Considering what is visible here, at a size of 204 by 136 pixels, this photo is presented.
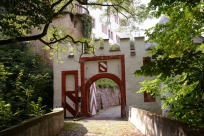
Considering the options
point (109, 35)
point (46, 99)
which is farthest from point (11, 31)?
point (109, 35)

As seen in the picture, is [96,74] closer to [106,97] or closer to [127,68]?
[127,68]

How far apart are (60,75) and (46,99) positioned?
1961 millimetres

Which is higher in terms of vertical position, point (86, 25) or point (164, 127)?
point (86, 25)

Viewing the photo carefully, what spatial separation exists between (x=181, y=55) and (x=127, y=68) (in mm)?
10090

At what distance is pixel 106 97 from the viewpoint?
938 inches

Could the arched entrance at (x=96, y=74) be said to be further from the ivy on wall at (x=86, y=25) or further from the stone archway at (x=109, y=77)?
the ivy on wall at (x=86, y=25)

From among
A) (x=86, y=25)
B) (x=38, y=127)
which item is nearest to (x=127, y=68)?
(x=86, y=25)

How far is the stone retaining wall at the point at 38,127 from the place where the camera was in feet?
13.7

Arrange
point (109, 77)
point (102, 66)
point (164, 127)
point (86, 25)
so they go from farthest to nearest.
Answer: point (86, 25), point (102, 66), point (109, 77), point (164, 127)

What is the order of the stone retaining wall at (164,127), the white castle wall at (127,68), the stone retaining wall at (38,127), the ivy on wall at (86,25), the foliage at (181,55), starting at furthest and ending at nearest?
the ivy on wall at (86,25) → the white castle wall at (127,68) → the stone retaining wall at (38,127) → the foliage at (181,55) → the stone retaining wall at (164,127)

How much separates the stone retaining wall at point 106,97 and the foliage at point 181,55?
15397 mm

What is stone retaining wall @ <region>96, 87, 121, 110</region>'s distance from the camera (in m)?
21.2

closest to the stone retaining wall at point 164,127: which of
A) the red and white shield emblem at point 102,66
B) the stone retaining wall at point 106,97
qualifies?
the red and white shield emblem at point 102,66

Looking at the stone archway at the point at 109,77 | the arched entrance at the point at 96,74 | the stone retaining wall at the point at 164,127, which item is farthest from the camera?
the arched entrance at the point at 96,74
